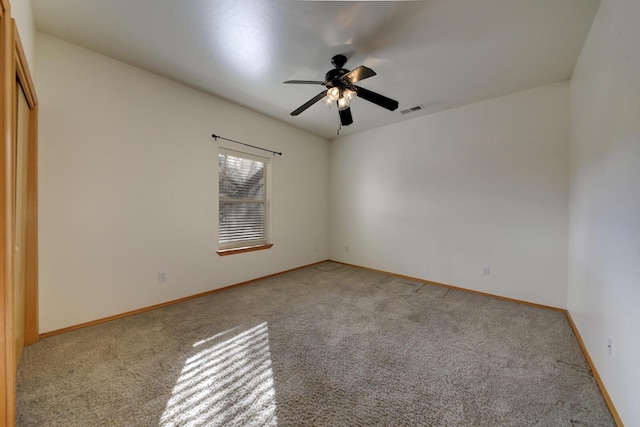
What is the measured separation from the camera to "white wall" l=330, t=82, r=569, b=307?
276cm

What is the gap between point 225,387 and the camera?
5.00ft

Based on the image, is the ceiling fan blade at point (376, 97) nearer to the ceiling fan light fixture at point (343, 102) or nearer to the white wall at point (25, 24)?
the ceiling fan light fixture at point (343, 102)

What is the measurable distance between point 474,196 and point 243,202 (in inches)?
137

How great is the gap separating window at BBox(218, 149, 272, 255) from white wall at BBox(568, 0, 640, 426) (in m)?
3.68

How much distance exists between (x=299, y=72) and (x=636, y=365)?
128 inches

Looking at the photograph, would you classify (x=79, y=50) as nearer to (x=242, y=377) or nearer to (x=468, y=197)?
(x=242, y=377)

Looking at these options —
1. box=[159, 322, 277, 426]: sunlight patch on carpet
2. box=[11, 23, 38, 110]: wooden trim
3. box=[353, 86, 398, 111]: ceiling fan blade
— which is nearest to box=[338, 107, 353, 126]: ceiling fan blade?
box=[353, 86, 398, 111]: ceiling fan blade

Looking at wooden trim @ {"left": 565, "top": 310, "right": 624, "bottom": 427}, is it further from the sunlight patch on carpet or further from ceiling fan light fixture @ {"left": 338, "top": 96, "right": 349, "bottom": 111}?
ceiling fan light fixture @ {"left": 338, "top": 96, "right": 349, "bottom": 111}

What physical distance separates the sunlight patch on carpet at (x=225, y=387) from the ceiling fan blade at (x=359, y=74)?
2.40 meters

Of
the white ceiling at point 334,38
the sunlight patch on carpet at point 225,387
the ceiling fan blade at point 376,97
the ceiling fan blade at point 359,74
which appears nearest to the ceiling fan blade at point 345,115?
the ceiling fan blade at point 376,97

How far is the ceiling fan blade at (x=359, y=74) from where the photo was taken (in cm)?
182

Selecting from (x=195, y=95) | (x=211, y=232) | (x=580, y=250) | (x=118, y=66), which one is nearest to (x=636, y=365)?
(x=580, y=250)

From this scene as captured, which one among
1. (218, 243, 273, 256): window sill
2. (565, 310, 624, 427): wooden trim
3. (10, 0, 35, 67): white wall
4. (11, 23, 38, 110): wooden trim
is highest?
(10, 0, 35, 67): white wall

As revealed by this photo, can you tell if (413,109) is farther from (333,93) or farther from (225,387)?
(225,387)
